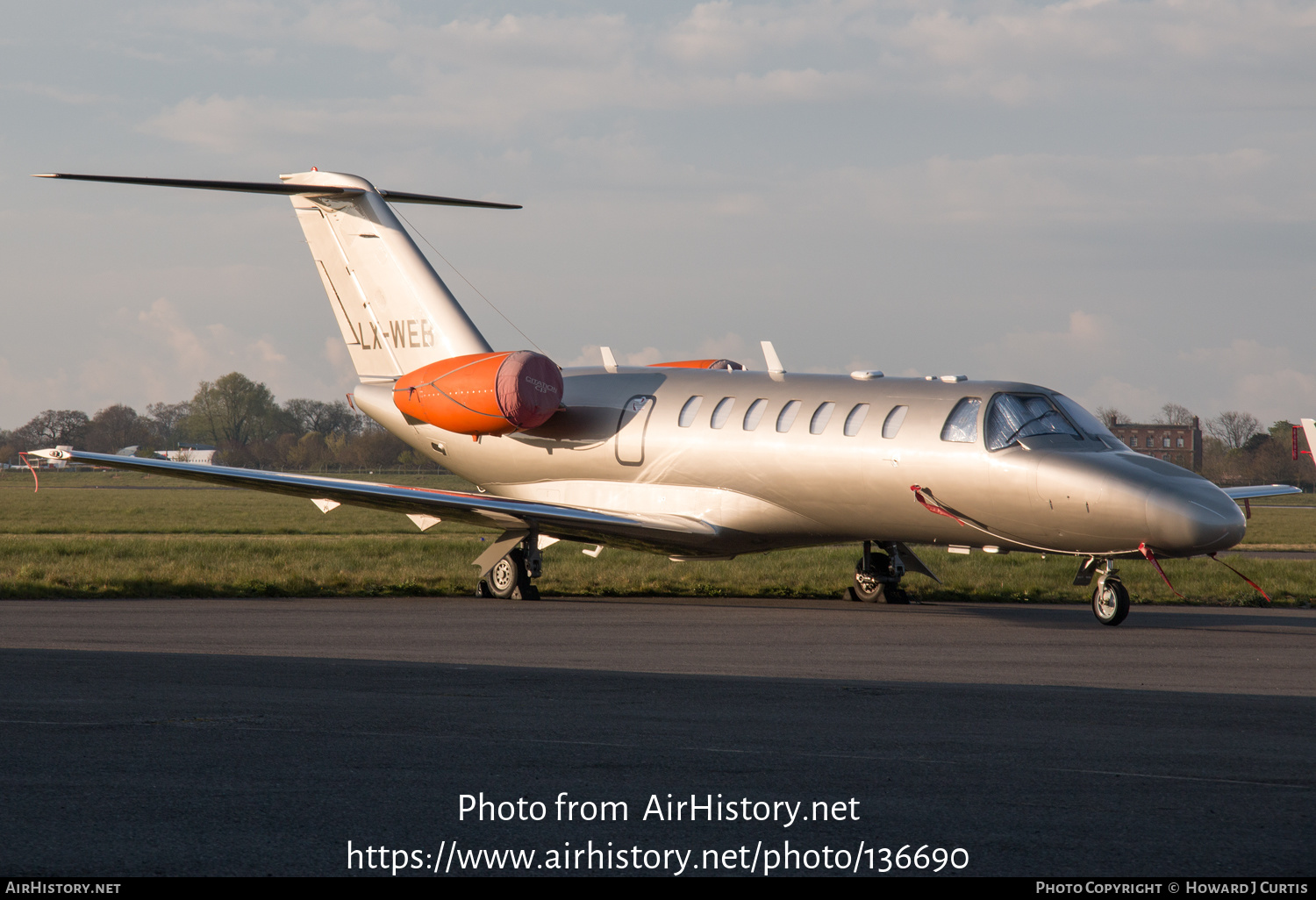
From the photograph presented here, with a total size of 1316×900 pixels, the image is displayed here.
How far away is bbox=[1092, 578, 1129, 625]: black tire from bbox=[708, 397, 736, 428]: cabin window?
18.8 feet

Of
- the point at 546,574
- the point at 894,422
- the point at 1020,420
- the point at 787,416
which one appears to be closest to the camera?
the point at 1020,420

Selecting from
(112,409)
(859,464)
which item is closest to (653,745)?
(859,464)

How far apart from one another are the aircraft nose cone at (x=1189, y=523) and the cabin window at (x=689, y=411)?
685cm

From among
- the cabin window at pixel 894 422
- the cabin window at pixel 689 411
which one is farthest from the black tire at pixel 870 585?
the cabin window at pixel 689 411

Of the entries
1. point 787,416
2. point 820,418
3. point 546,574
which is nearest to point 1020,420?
point 820,418

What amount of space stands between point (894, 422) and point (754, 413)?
2287mm

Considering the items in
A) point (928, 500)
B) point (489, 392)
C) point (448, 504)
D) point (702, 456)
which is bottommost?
point (448, 504)

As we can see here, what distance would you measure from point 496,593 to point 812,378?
18.8 ft

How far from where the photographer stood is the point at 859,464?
54.4 ft

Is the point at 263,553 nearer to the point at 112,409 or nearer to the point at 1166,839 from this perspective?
the point at 1166,839

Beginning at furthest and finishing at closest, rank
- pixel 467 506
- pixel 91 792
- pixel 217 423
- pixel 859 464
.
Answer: pixel 217 423
pixel 467 506
pixel 859 464
pixel 91 792

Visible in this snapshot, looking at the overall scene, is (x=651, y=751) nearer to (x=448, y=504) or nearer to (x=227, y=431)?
(x=448, y=504)

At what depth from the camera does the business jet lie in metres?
15.0

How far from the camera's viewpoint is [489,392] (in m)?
19.7
